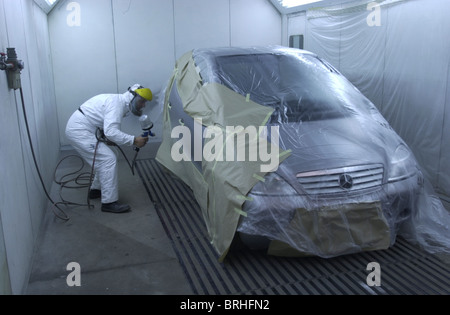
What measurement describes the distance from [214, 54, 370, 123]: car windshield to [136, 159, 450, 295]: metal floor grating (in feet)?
3.98

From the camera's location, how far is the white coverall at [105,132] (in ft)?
13.7

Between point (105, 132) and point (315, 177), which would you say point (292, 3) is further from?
point (315, 177)

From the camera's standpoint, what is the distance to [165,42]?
6.54m

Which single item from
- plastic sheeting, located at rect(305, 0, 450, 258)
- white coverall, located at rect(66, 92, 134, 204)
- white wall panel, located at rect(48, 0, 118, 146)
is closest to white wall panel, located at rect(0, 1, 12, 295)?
white coverall, located at rect(66, 92, 134, 204)

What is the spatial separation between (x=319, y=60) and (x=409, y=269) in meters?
2.39

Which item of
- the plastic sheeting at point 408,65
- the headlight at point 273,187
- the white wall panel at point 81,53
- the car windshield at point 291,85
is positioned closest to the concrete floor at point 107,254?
the headlight at point 273,187

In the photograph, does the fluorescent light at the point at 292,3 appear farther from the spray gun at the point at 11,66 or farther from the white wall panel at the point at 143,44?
the spray gun at the point at 11,66

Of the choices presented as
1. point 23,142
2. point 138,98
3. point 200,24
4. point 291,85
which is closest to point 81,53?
point 200,24

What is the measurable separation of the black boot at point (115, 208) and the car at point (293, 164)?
831mm

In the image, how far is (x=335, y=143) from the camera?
10.6 feet

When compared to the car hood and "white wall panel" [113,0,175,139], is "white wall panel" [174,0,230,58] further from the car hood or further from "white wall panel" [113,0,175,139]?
the car hood

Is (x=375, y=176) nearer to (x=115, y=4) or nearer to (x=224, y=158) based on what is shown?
(x=224, y=158)

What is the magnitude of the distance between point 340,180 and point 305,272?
2.45 feet
